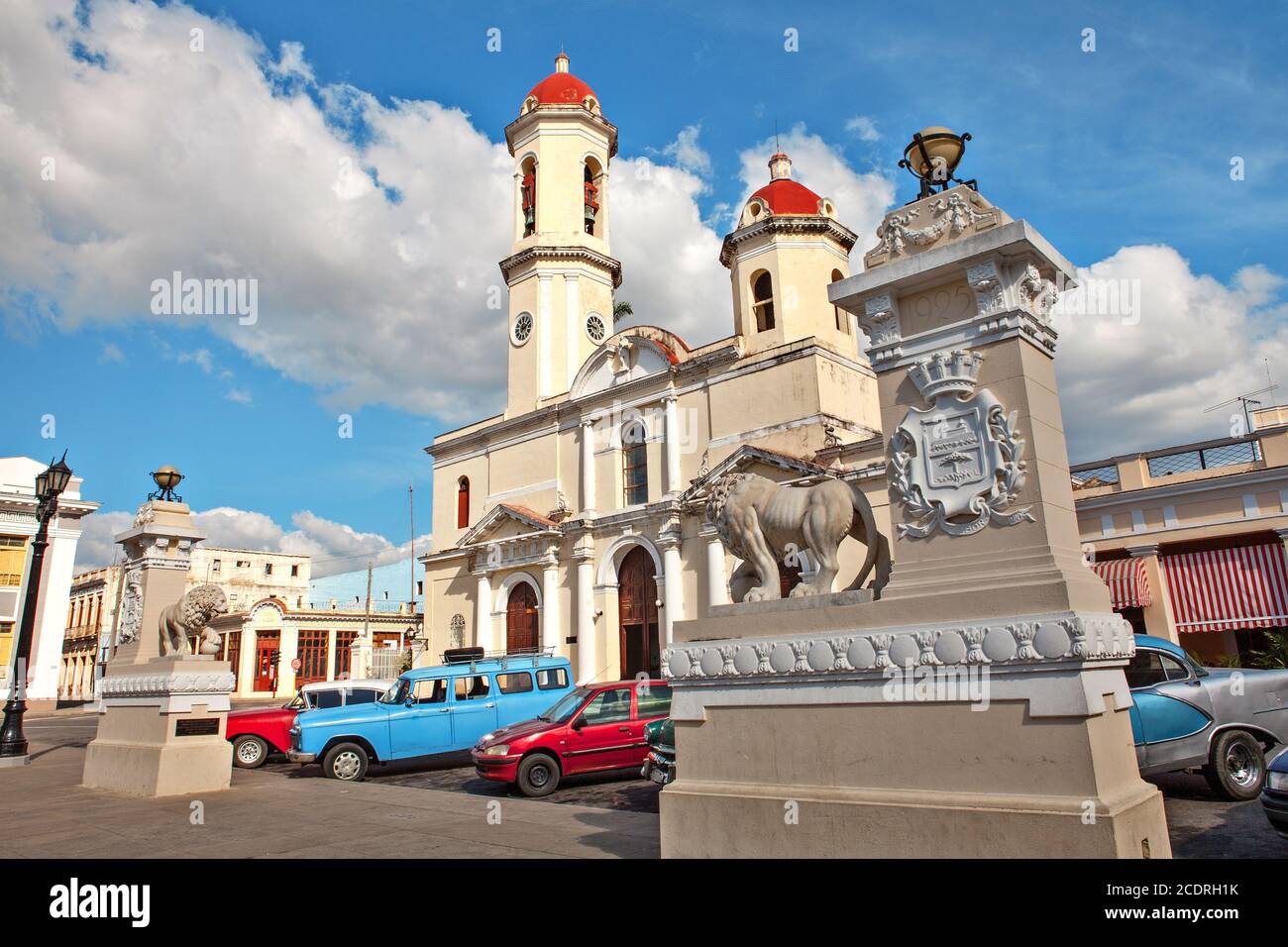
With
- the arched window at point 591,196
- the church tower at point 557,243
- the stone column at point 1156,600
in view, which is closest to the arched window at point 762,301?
the church tower at point 557,243

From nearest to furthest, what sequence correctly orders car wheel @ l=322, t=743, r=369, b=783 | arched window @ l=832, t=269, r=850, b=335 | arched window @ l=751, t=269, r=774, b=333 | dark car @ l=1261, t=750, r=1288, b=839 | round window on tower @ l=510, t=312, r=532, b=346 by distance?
dark car @ l=1261, t=750, r=1288, b=839 → car wheel @ l=322, t=743, r=369, b=783 → arched window @ l=832, t=269, r=850, b=335 → arched window @ l=751, t=269, r=774, b=333 → round window on tower @ l=510, t=312, r=532, b=346

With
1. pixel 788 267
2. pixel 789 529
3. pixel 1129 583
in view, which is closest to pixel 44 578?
pixel 788 267

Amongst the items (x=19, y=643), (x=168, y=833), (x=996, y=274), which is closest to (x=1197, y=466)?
(x=996, y=274)

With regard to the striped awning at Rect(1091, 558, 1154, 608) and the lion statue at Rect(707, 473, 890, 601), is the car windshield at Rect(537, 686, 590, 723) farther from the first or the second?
the striped awning at Rect(1091, 558, 1154, 608)

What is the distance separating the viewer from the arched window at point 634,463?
27.9m

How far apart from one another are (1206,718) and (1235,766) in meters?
0.59

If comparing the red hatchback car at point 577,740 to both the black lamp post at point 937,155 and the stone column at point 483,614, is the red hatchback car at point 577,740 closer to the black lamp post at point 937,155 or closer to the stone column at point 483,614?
the black lamp post at point 937,155

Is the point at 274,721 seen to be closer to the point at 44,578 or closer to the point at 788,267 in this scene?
the point at 788,267

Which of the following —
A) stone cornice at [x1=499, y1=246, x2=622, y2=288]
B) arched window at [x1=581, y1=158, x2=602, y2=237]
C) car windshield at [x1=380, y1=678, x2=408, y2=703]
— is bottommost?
car windshield at [x1=380, y1=678, x2=408, y2=703]

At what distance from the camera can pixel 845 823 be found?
16.9 ft

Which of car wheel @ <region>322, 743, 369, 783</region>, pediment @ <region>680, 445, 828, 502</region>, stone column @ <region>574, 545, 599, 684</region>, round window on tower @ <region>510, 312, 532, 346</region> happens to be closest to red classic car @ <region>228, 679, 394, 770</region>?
car wheel @ <region>322, 743, 369, 783</region>

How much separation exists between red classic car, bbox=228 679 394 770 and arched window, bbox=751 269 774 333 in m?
15.5

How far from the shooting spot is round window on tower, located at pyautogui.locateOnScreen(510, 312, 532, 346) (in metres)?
31.9
